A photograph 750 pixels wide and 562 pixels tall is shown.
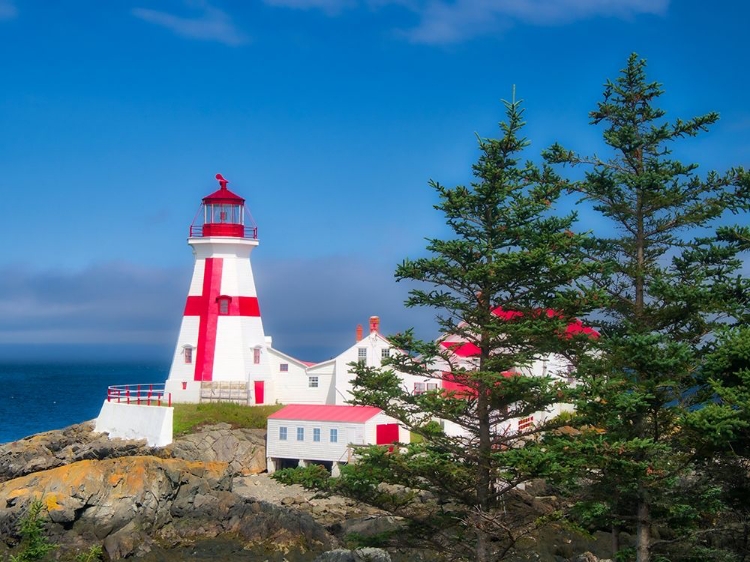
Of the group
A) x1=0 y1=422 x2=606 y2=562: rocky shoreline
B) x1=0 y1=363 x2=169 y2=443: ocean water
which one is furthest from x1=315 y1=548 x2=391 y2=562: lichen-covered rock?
x1=0 y1=363 x2=169 y2=443: ocean water

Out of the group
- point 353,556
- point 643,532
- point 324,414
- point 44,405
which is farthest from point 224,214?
point 44,405

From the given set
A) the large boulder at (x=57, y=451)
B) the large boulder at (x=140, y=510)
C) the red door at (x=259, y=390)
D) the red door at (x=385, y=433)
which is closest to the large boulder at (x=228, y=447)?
the large boulder at (x=57, y=451)

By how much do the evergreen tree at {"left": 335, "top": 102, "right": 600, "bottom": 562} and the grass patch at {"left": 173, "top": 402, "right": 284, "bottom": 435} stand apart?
18081 millimetres

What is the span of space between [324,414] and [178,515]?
26.7ft

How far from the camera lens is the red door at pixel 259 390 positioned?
122ft

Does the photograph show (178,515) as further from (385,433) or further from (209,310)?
(209,310)

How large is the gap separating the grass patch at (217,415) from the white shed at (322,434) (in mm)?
1806

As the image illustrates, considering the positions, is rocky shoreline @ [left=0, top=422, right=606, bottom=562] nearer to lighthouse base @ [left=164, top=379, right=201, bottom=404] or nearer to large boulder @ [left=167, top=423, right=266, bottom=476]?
large boulder @ [left=167, top=423, right=266, bottom=476]

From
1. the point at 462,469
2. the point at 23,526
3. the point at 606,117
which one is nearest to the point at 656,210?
the point at 606,117

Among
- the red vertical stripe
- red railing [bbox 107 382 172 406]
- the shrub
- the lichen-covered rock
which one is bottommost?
the lichen-covered rock

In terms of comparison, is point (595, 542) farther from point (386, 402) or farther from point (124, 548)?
point (124, 548)

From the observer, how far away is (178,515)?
26.6 m

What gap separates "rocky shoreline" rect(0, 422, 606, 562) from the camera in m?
24.1

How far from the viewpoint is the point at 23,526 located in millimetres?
24594
